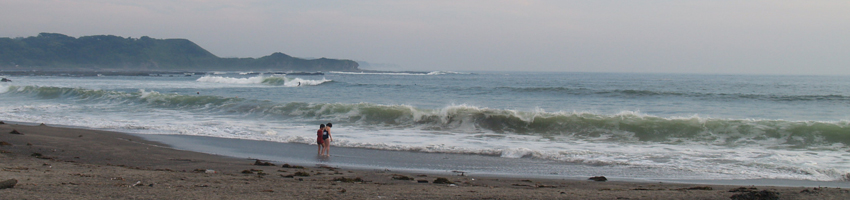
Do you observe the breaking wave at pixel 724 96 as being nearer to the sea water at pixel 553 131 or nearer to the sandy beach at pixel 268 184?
the sea water at pixel 553 131

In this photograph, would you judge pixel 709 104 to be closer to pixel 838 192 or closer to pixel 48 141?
pixel 838 192

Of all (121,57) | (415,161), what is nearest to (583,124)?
(415,161)

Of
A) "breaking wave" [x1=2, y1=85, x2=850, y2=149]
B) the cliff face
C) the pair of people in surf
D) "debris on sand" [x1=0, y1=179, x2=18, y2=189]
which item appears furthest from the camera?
the cliff face

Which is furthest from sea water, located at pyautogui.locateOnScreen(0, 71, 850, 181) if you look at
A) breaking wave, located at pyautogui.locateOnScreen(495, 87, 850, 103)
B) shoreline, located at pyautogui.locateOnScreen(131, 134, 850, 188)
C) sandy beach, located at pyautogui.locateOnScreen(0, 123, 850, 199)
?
breaking wave, located at pyautogui.locateOnScreen(495, 87, 850, 103)

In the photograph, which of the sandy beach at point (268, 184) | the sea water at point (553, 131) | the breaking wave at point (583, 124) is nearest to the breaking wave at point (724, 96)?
the sea water at point (553, 131)

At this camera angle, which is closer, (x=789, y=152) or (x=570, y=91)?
(x=789, y=152)

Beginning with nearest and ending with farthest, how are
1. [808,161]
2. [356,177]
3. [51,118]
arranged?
[356,177] → [808,161] → [51,118]

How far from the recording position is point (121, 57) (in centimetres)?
17175

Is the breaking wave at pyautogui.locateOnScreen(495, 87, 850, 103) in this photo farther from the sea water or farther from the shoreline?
the shoreline

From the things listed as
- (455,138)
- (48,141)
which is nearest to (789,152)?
(455,138)

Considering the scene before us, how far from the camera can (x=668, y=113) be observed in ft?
66.3

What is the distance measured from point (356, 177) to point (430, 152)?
3741 millimetres

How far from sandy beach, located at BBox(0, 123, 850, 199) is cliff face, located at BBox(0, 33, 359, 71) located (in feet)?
514

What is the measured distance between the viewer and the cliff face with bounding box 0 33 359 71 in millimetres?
156250
